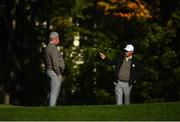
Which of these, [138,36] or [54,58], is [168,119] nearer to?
[54,58]

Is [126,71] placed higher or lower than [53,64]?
lower

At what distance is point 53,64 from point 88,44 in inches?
440

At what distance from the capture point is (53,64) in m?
17.0

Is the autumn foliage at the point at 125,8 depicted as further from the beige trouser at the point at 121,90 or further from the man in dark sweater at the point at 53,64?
the man in dark sweater at the point at 53,64

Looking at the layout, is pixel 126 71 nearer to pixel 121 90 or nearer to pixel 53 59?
pixel 121 90

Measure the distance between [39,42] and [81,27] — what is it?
9.27ft

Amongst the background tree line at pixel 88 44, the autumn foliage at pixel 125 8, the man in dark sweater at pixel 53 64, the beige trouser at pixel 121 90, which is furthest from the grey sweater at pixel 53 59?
the autumn foliage at pixel 125 8

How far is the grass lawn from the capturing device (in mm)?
14727

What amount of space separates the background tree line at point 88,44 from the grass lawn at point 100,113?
27.0 feet

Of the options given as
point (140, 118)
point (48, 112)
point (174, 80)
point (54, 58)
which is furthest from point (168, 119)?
point (174, 80)

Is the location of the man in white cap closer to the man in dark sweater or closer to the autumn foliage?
the man in dark sweater

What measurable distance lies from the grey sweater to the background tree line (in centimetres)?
692

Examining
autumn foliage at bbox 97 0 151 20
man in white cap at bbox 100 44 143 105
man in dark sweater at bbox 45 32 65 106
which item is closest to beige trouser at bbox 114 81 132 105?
man in white cap at bbox 100 44 143 105

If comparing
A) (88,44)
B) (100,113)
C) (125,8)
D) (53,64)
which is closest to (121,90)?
(53,64)
